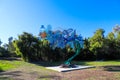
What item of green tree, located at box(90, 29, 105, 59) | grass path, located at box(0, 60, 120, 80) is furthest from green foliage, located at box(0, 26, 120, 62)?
grass path, located at box(0, 60, 120, 80)

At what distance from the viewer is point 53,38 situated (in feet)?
53.1

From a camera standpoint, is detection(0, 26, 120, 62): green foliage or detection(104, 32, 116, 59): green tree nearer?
detection(0, 26, 120, 62): green foliage

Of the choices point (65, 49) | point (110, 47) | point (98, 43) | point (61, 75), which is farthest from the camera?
point (110, 47)

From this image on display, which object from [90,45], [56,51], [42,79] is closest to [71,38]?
[42,79]

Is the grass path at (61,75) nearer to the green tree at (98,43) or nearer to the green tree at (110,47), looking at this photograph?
the green tree at (98,43)

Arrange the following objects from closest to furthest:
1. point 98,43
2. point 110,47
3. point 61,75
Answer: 1. point 61,75
2. point 98,43
3. point 110,47

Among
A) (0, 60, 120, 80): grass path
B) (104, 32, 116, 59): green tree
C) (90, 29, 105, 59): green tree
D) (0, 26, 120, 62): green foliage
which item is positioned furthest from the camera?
(104, 32, 116, 59): green tree

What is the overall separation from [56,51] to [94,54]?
19.4 feet

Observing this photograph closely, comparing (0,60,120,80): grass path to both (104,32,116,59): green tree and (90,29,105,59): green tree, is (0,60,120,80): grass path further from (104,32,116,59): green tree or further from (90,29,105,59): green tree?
(104,32,116,59): green tree

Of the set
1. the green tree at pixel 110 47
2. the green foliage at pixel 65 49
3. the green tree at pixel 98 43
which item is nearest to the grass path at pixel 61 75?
the green foliage at pixel 65 49

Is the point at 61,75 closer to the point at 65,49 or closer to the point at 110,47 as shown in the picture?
the point at 65,49

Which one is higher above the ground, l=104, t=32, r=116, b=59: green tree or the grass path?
l=104, t=32, r=116, b=59: green tree

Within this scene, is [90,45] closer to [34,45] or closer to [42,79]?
[34,45]

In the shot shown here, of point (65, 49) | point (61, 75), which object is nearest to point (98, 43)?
point (65, 49)
